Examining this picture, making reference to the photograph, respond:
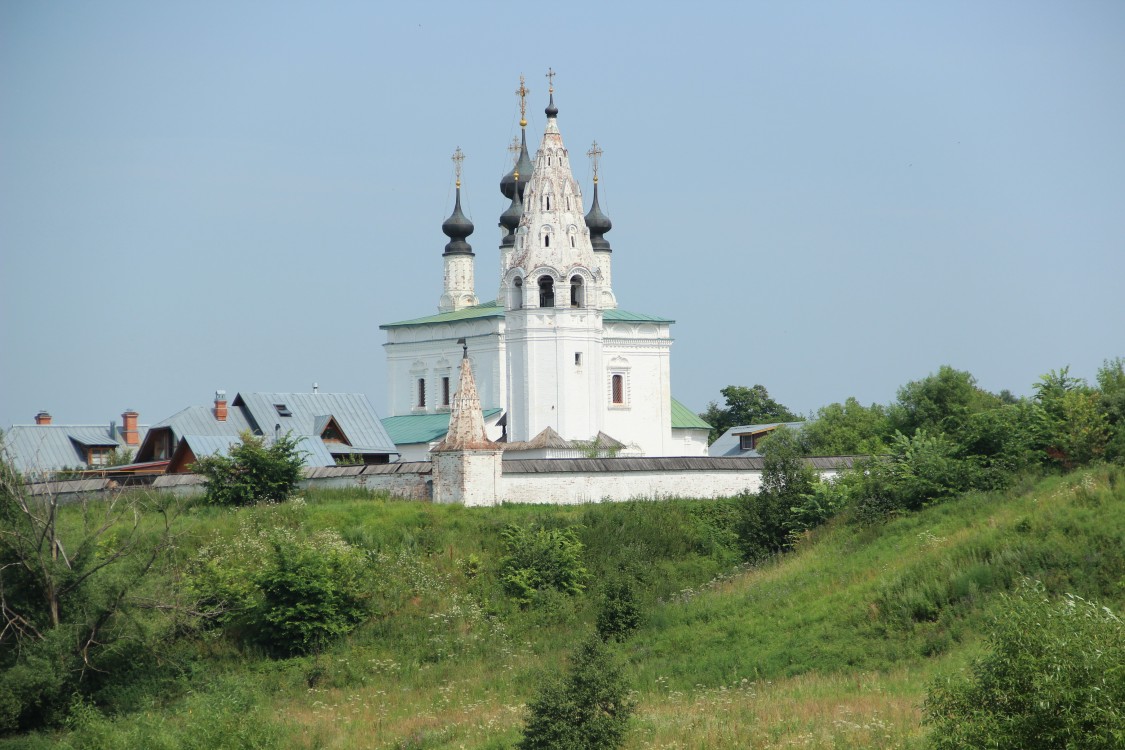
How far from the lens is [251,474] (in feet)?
88.5

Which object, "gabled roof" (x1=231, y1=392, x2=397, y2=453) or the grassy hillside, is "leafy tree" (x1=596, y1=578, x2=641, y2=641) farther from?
"gabled roof" (x1=231, y1=392, x2=397, y2=453)

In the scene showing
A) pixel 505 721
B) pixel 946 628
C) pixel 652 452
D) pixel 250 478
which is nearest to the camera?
pixel 505 721

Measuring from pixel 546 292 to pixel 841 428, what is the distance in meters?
10.7

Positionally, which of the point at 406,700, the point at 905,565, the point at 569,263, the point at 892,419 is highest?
the point at 569,263

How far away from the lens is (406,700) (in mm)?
18562

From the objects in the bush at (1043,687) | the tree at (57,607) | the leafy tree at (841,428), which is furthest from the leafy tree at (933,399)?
the bush at (1043,687)

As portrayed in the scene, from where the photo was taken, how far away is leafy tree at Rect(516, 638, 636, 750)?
562 inches

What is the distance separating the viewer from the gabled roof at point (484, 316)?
1799 inches

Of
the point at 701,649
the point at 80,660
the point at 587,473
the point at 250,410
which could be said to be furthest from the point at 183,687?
the point at 250,410

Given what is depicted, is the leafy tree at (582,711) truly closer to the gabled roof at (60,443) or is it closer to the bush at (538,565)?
the bush at (538,565)

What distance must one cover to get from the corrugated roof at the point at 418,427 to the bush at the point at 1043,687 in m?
32.9

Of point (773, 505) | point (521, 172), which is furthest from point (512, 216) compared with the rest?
point (773, 505)

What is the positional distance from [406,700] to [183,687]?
3566 mm

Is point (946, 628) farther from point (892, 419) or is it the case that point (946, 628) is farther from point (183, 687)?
point (892, 419)
